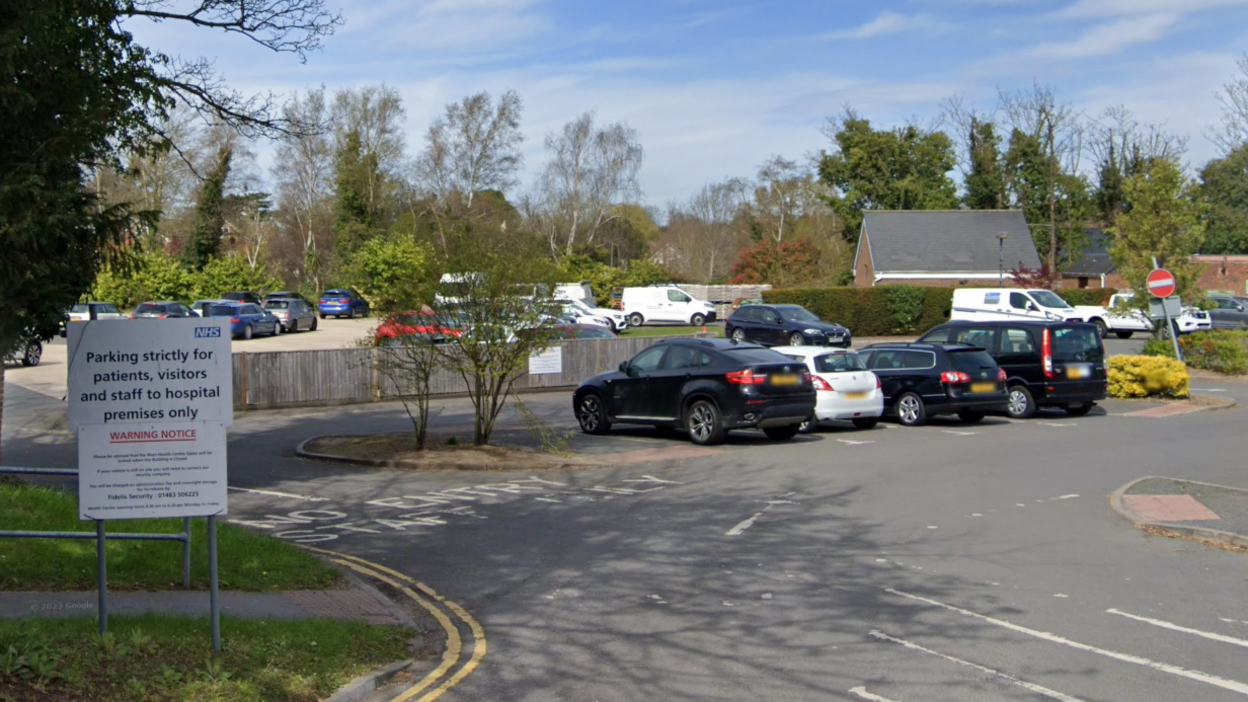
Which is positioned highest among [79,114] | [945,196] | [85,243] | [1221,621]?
[945,196]

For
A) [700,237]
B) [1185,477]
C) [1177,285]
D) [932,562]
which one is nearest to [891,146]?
[700,237]

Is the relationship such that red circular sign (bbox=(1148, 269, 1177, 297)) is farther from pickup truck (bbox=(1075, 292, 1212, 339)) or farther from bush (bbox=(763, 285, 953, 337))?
bush (bbox=(763, 285, 953, 337))

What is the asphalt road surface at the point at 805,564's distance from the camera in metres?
6.66

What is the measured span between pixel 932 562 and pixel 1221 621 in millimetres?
2382

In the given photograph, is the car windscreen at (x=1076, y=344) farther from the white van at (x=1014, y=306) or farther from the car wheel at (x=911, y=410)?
the white van at (x=1014, y=306)

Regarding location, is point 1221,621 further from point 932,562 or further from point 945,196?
point 945,196

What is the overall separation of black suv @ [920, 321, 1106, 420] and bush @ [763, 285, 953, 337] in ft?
85.0

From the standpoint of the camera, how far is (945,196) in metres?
77.6

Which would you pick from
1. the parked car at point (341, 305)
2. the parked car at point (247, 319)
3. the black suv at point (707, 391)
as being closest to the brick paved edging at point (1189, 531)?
the black suv at point (707, 391)

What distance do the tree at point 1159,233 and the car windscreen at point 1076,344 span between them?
1143 centimetres

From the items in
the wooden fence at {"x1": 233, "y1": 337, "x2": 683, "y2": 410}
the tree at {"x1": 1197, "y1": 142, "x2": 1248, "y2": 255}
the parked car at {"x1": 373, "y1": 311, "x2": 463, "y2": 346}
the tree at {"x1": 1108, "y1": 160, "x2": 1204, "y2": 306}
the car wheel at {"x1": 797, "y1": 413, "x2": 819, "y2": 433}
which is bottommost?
the car wheel at {"x1": 797, "y1": 413, "x2": 819, "y2": 433}

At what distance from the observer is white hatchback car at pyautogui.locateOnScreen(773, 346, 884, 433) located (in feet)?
62.8

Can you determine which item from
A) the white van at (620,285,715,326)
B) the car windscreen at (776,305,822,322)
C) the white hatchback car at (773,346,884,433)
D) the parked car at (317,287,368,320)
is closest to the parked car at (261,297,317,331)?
the parked car at (317,287,368,320)

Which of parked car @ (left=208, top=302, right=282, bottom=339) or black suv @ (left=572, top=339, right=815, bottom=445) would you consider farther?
parked car @ (left=208, top=302, right=282, bottom=339)
